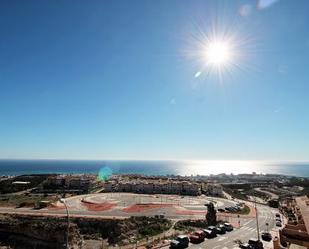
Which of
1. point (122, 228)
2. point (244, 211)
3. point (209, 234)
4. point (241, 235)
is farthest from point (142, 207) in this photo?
point (209, 234)

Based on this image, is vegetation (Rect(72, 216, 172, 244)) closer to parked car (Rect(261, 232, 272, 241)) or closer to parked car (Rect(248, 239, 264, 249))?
parked car (Rect(261, 232, 272, 241))

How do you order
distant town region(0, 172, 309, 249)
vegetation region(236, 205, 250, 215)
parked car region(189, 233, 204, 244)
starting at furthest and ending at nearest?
1. vegetation region(236, 205, 250, 215)
2. distant town region(0, 172, 309, 249)
3. parked car region(189, 233, 204, 244)

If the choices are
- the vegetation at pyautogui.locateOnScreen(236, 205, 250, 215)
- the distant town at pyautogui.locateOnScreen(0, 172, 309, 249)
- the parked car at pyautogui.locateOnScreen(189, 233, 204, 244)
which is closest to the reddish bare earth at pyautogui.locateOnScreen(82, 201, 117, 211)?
the distant town at pyautogui.locateOnScreen(0, 172, 309, 249)

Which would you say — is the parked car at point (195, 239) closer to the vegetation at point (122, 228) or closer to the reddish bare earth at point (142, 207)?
the vegetation at point (122, 228)

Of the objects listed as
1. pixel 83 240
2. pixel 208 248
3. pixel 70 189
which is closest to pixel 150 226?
pixel 83 240

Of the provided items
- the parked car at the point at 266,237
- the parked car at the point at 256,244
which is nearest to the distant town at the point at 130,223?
the parked car at the point at 266,237

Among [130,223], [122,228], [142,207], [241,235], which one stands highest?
[142,207]

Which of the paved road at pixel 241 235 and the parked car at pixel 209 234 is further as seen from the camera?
the parked car at pixel 209 234

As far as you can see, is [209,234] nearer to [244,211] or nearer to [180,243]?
[180,243]

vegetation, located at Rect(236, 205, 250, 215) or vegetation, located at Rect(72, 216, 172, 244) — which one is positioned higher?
vegetation, located at Rect(236, 205, 250, 215)

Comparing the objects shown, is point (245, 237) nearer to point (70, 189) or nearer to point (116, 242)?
point (116, 242)

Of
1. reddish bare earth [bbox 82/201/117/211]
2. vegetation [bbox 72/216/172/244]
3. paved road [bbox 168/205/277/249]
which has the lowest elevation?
A: vegetation [bbox 72/216/172/244]
